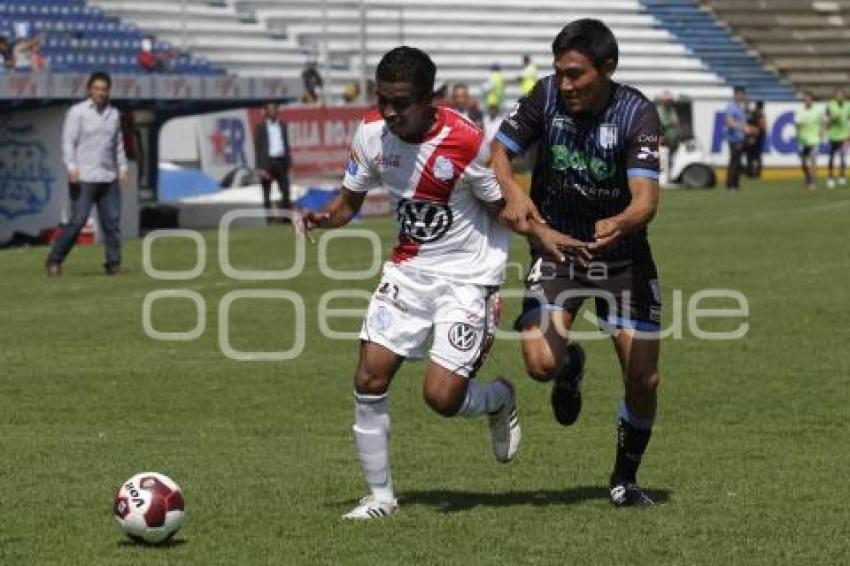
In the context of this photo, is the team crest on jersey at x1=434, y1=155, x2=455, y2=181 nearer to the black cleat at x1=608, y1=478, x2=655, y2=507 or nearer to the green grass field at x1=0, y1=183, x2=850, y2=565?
the green grass field at x1=0, y1=183, x2=850, y2=565

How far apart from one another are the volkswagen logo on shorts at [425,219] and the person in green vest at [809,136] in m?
32.4

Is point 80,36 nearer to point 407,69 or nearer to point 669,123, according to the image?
point 669,123

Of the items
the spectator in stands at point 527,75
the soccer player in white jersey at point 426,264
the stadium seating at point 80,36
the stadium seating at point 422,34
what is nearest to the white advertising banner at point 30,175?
the stadium seating at point 80,36

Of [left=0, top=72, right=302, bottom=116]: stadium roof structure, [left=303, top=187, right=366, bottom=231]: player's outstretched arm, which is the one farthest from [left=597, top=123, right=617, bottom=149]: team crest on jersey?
[left=0, top=72, right=302, bottom=116]: stadium roof structure

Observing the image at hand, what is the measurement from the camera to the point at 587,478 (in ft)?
31.0

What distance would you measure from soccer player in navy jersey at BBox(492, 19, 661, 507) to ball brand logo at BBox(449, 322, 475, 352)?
26 centimetres

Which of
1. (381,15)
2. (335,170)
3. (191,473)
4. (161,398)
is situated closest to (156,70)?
(335,170)

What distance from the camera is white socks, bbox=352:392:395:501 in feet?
27.1

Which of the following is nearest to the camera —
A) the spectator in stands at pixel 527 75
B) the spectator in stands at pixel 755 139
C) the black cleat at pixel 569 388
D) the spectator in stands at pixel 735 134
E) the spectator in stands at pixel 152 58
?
the black cleat at pixel 569 388

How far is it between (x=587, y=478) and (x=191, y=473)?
186 cm

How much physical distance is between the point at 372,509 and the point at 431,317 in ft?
2.72

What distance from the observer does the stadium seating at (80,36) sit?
35.3 m

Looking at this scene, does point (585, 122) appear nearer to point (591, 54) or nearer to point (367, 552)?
point (591, 54)

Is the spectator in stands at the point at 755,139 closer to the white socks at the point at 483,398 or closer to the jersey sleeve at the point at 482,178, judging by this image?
the white socks at the point at 483,398
